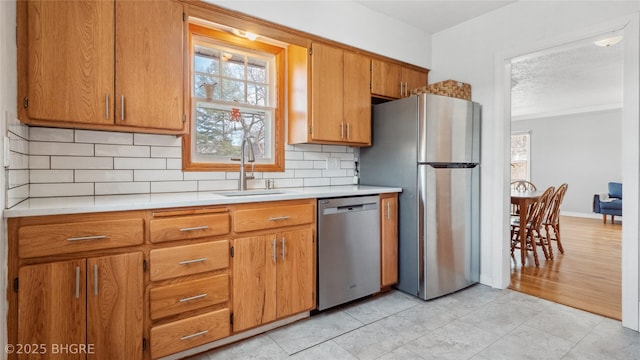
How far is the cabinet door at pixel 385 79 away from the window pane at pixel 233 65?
1211 mm

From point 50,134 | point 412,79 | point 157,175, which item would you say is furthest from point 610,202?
point 50,134

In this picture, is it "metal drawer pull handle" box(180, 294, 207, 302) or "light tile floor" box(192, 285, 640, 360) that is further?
"light tile floor" box(192, 285, 640, 360)

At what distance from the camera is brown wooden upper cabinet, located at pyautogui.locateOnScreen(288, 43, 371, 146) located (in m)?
2.62

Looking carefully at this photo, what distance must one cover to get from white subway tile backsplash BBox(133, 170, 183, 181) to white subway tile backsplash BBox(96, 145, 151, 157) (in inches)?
4.6

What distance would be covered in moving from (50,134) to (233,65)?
132cm

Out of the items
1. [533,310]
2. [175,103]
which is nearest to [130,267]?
[175,103]

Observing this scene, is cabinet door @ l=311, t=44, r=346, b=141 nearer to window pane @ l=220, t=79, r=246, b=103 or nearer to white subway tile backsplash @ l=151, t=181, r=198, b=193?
window pane @ l=220, t=79, r=246, b=103

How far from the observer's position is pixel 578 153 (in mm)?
7277

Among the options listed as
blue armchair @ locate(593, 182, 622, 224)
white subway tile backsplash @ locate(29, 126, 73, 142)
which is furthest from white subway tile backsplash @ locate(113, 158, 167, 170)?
blue armchair @ locate(593, 182, 622, 224)

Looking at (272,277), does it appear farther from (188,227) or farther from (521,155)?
(521,155)

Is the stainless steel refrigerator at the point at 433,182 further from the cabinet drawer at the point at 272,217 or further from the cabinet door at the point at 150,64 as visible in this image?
the cabinet door at the point at 150,64

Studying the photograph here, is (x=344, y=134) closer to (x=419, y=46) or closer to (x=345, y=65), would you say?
(x=345, y=65)

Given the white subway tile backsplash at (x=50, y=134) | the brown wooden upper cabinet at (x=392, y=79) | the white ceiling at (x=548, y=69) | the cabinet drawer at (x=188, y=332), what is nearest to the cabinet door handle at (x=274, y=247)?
the cabinet drawer at (x=188, y=332)

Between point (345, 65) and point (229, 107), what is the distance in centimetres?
107
